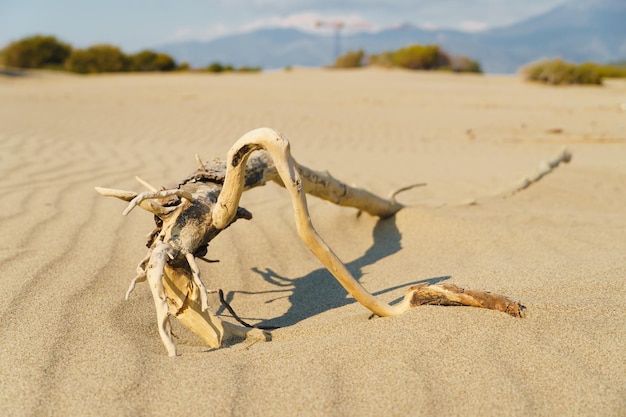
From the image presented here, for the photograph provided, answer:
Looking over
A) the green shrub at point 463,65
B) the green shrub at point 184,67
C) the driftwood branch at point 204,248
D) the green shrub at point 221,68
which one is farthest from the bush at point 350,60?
the driftwood branch at point 204,248

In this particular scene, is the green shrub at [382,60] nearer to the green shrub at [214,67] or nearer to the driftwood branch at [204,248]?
the green shrub at [214,67]

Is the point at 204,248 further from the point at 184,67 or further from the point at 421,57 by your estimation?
the point at 184,67

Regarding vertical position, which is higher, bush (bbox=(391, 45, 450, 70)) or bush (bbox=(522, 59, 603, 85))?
bush (bbox=(391, 45, 450, 70))

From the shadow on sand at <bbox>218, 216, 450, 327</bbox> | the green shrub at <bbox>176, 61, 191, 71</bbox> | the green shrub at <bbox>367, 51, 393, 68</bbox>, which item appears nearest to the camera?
the shadow on sand at <bbox>218, 216, 450, 327</bbox>

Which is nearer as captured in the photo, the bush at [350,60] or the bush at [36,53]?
the bush at [36,53]

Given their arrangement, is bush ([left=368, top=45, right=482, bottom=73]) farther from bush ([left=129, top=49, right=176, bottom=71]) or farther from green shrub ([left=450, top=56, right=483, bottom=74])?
bush ([left=129, top=49, right=176, bottom=71])

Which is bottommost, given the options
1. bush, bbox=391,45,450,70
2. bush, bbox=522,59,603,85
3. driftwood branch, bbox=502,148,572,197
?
driftwood branch, bbox=502,148,572,197

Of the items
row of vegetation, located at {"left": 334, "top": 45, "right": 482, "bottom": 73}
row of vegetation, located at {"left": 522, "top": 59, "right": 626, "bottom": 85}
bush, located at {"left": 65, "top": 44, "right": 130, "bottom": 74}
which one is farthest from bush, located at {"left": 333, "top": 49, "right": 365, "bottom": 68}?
row of vegetation, located at {"left": 522, "top": 59, "right": 626, "bottom": 85}

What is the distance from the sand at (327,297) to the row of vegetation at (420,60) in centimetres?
1895

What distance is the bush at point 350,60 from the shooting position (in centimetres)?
2705

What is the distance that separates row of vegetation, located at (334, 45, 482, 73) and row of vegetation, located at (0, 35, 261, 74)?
540cm

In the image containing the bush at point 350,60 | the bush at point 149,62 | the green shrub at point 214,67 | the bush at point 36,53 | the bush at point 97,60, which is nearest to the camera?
the bush at point 97,60

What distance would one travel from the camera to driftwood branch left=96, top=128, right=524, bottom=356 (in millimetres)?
1779

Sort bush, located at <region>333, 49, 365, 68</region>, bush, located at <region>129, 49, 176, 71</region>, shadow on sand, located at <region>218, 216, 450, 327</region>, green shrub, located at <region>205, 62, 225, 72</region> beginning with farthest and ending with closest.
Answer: bush, located at <region>333, 49, 365, 68</region>, green shrub, located at <region>205, 62, 225, 72</region>, bush, located at <region>129, 49, 176, 71</region>, shadow on sand, located at <region>218, 216, 450, 327</region>
